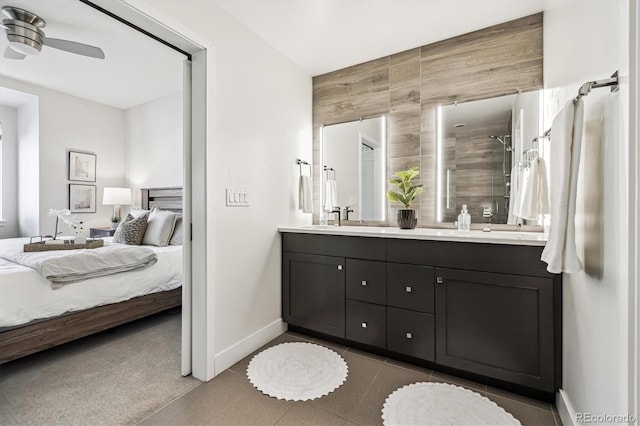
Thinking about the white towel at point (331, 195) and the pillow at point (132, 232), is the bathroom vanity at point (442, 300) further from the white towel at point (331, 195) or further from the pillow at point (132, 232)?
the pillow at point (132, 232)

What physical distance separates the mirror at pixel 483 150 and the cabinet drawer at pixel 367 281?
0.76m

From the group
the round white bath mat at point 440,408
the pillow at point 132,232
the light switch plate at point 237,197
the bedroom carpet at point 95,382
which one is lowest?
the bedroom carpet at point 95,382

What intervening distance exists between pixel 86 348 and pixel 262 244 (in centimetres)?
160

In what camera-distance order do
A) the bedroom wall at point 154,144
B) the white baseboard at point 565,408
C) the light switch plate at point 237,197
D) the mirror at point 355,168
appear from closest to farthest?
the white baseboard at point 565,408, the light switch plate at point 237,197, the mirror at point 355,168, the bedroom wall at point 154,144

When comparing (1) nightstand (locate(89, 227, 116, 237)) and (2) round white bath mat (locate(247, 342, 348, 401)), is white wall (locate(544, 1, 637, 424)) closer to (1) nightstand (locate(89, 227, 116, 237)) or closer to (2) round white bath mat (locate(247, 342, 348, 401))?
(2) round white bath mat (locate(247, 342, 348, 401))

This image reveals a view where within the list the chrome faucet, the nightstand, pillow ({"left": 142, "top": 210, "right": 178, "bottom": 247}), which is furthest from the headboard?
the chrome faucet

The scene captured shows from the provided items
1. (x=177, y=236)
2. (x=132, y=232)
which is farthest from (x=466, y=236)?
(x=132, y=232)

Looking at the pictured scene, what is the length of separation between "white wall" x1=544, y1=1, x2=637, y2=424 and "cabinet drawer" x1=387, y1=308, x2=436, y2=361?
2.25 ft

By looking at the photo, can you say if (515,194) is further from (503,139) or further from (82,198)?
(82,198)

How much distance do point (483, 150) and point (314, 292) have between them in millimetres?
1762

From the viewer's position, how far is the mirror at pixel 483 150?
7.08 ft

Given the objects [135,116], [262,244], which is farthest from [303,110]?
[135,116]

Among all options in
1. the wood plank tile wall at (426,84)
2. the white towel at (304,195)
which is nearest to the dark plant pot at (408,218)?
the wood plank tile wall at (426,84)

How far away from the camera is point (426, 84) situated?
8.07ft
